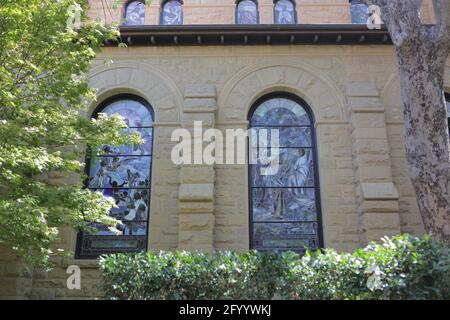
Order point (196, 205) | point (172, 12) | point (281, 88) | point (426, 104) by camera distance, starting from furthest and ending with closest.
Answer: point (172, 12) < point (281, 88) < point (196, 205) < point (426, 104)

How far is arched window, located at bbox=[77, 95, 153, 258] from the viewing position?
31.1ft

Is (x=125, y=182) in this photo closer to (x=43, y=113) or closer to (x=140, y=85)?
(x=140, y=85)

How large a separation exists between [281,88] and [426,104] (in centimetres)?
443

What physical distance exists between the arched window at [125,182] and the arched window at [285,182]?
253cm

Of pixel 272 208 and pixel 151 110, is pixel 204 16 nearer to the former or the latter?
pixel 151 110

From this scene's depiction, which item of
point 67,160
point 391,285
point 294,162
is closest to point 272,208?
point 294,162

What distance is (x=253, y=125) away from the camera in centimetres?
1042

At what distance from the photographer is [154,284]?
519cm

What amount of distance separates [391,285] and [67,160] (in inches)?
207

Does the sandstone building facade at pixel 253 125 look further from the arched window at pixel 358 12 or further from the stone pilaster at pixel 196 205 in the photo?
the arched window at pixel 358 12

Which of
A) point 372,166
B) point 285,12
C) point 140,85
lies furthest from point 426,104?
point 140,85

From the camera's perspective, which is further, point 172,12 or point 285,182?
point 172,12

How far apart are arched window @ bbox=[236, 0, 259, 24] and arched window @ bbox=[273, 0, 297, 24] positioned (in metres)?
0.54

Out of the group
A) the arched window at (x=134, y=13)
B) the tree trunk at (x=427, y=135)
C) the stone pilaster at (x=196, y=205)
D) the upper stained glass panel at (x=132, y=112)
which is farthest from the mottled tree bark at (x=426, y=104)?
the arched window at (x=134, y=13)
